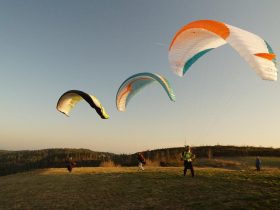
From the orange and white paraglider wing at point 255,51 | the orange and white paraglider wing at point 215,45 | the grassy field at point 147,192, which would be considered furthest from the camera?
the grassy field at point 147,192

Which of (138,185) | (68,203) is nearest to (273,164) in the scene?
(138,185)

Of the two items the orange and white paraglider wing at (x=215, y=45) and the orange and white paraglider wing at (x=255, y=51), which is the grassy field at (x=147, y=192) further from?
the orange and white paraglider wing at (x=215, y=45)

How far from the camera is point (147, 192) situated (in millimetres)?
15461

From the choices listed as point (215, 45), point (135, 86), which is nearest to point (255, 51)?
point (215, 45)

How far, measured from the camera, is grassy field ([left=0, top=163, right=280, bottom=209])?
42.6 ft

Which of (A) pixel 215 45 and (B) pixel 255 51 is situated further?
(A) pixel 215 45

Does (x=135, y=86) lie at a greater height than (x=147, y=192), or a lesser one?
greater

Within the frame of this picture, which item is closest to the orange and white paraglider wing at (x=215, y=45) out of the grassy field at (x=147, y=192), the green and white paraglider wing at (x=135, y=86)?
the green and white paraglider wing at (x=135, y=86)

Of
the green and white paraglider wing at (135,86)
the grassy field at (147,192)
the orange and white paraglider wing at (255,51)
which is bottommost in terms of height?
the grassy field at (147,192)

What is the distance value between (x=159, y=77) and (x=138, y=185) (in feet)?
24.6

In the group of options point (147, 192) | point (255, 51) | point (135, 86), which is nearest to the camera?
point (255, 51)

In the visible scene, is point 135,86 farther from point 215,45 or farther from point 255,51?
point 255,51

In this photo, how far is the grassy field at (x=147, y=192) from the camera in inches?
512

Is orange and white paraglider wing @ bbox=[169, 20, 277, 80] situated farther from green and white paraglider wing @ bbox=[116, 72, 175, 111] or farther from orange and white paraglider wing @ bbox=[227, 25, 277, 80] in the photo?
green and white paraglider wing @ bbox=[116, 72, 175, 111]
